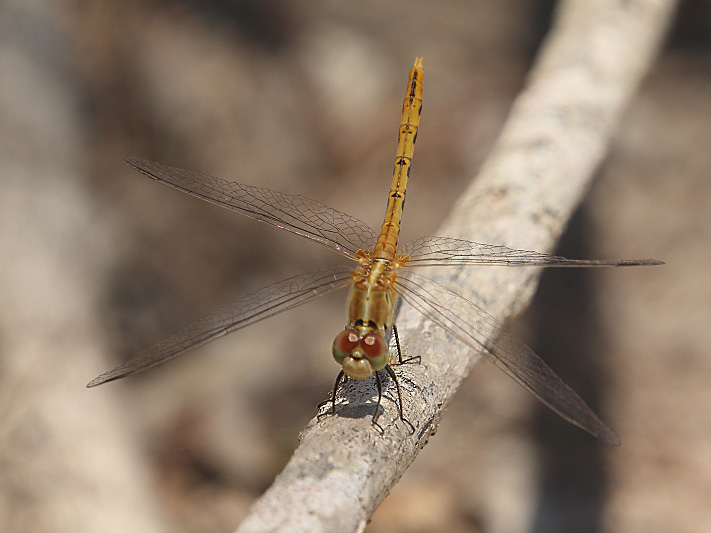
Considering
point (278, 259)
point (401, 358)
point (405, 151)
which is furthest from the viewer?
point (278, 259)

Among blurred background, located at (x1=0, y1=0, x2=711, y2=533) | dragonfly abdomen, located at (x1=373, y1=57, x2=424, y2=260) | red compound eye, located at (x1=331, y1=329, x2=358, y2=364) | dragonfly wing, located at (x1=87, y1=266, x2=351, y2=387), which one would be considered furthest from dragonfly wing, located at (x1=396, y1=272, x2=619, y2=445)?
blurred background, located at (x1=0, y1=0, x2=711, y2=533)

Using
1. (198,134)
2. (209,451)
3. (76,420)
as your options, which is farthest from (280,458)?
(198,134)

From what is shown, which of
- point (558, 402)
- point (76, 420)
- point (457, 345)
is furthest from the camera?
point (76, 420)

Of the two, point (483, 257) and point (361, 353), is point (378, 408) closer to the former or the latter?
point (361, 353)

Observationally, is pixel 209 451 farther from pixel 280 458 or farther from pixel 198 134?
pixel 198 134

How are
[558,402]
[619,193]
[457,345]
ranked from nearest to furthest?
[558,402] → [457,345] → [619,193]

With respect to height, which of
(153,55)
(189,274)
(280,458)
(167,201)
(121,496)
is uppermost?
(153,55)

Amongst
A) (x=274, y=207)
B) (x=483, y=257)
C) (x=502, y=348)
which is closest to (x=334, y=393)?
(x=502, y=348)
